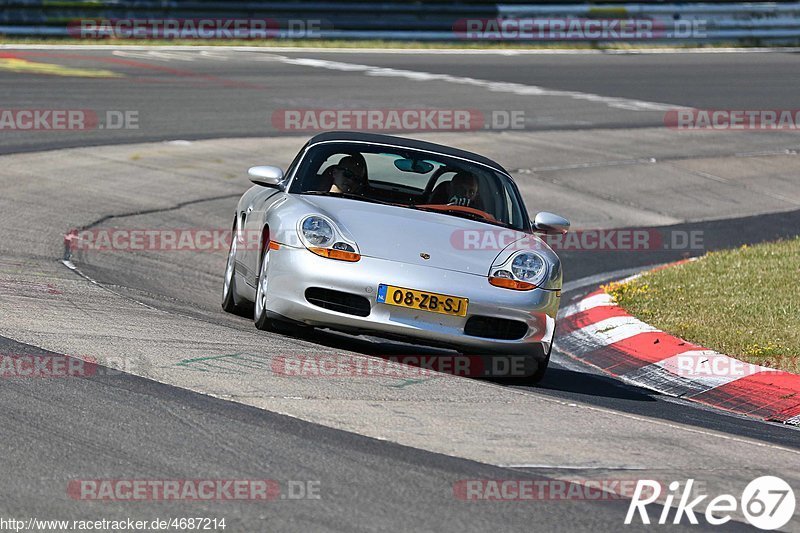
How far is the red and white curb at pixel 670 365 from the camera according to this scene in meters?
7.83

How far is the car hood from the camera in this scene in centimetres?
727

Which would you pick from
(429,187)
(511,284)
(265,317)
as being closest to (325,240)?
(265,317)

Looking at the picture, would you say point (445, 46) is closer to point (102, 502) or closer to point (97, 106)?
point (97, 106)

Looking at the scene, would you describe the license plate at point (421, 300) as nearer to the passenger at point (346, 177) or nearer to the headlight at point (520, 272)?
the headlight at point (520, 272)

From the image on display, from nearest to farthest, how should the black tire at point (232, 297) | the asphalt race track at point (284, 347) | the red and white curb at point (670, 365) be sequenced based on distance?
the asphalt race track at point (284, 347) < the red and white curb at point (670, 365) < the black tire at point (232, 297)

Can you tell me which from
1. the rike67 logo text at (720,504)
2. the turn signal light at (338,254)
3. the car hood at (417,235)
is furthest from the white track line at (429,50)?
the rike67 logo text at (720,504)

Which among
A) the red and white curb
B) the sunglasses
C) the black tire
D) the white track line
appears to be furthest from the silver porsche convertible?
the white track line

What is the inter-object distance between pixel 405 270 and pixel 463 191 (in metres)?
1.47

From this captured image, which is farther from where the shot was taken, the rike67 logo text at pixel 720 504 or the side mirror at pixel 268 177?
the side mirror at pixel 268 177

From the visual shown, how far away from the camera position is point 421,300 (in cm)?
711

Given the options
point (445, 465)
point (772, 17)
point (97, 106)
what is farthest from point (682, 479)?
point (772, 17)

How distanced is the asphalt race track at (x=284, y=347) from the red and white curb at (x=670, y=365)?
32cm

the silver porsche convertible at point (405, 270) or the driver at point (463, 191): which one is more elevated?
the driver at point (463, 191)

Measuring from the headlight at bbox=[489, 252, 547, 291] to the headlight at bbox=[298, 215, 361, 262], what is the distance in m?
0.79
